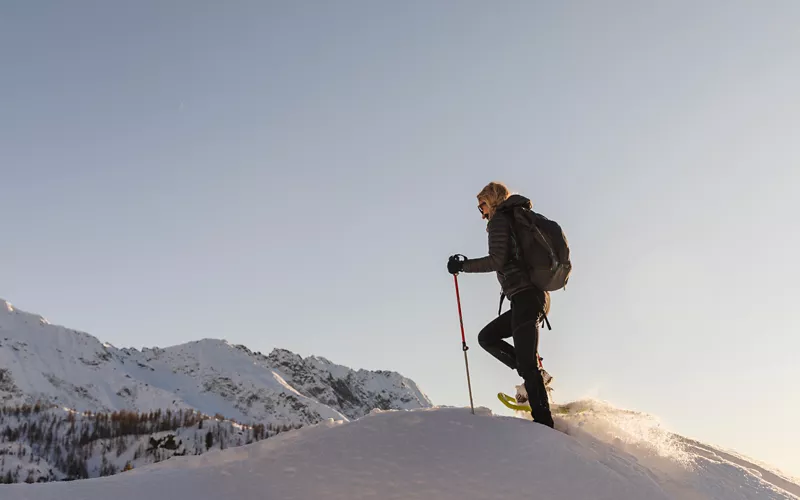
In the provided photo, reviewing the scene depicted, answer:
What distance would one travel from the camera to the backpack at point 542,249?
16.7ft

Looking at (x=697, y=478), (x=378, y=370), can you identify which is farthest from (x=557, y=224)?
(x=378, y=370)

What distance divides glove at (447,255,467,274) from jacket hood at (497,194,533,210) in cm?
61

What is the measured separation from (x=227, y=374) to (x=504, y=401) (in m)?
105

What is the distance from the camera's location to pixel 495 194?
553cm

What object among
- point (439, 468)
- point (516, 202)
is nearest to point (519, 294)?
point (516, 202)

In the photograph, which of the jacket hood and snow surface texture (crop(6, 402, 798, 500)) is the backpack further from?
snow surface texture (crop(6, 402, 798, 500))

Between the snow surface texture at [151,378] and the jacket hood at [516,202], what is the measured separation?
120 ft

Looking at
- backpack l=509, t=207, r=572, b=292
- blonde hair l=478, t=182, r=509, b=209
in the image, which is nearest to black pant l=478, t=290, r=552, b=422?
backpack l=509, t=207, r=572, b=292

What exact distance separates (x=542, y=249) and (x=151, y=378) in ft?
307

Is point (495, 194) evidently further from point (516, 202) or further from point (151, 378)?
point (151, 378)

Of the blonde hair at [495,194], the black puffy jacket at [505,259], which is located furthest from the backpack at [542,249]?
the blonde hair at [495,194]

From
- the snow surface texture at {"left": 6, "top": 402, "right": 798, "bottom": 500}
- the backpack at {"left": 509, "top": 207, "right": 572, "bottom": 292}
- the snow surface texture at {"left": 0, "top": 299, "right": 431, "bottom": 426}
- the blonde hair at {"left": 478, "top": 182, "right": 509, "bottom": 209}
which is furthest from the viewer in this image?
the snow surface texture at {"left": 0, "top": 299, "right": 431, "bottom": 426}

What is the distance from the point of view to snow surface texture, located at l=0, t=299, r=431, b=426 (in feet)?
214

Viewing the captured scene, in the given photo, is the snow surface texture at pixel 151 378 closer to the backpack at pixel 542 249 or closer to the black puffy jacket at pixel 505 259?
the black puffy jacket at pixel 505 259
